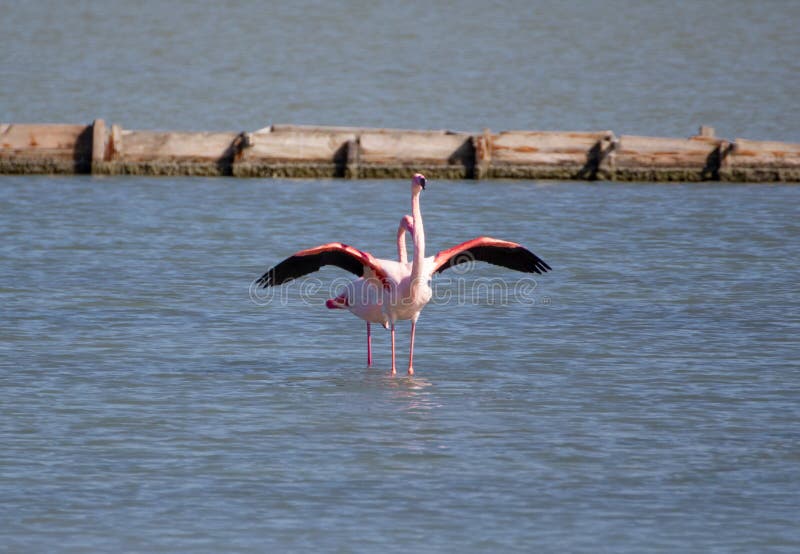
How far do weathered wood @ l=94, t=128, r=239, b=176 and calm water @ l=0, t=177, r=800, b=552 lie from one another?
420cm

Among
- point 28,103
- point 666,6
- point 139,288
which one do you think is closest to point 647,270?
point 139,288

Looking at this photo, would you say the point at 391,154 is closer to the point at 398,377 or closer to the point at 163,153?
the point at 163,153

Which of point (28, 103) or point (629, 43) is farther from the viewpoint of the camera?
point (629, 43)

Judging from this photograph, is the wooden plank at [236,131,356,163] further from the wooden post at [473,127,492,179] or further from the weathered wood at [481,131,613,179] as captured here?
the weathered wood at [481,131,613,179]

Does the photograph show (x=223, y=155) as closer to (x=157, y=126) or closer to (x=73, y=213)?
(x=73, y=213)

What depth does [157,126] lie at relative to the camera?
43.9 m

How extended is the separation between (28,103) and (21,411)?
39373 millimetres

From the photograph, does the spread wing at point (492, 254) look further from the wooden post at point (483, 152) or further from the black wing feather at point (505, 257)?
the wooden post at point (483, 152)

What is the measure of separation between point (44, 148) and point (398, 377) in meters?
15.2

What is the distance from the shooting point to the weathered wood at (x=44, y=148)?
27.6m

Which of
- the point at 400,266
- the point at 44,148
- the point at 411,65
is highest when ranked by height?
the point at 411,65

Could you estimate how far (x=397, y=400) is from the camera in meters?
13.1

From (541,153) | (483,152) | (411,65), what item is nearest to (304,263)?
(483,152)

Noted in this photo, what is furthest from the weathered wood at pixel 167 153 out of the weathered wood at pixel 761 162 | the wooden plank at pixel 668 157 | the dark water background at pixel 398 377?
the weathered wood at pixel 761 162
